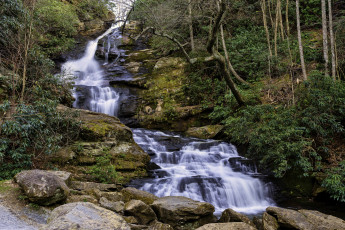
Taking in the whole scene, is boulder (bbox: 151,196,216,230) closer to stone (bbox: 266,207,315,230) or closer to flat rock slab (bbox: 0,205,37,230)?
stone (bbox: 266,207,315,230)

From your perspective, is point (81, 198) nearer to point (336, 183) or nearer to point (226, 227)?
point (226, 227)

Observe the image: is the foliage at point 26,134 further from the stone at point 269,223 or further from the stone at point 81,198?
the stone at point 269,223

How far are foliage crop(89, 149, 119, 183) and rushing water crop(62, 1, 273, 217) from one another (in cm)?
84

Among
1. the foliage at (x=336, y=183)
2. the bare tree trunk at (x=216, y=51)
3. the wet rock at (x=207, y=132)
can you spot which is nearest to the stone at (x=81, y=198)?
the foliage at (x=336, y=183)

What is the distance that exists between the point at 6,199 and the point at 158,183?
177 inches

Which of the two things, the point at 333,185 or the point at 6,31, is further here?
the point at 6,31

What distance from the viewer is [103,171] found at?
294 inches

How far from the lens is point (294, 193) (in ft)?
26.3

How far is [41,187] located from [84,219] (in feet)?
6.38

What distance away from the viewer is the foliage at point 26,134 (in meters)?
6.15

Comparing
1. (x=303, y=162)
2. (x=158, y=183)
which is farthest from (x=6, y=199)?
(x=303, y=162)

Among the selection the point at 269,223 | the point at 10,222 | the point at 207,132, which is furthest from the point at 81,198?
the point at 207,132

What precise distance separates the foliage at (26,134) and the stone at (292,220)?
6445 millimetres

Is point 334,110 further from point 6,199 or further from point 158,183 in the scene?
point 6,199
